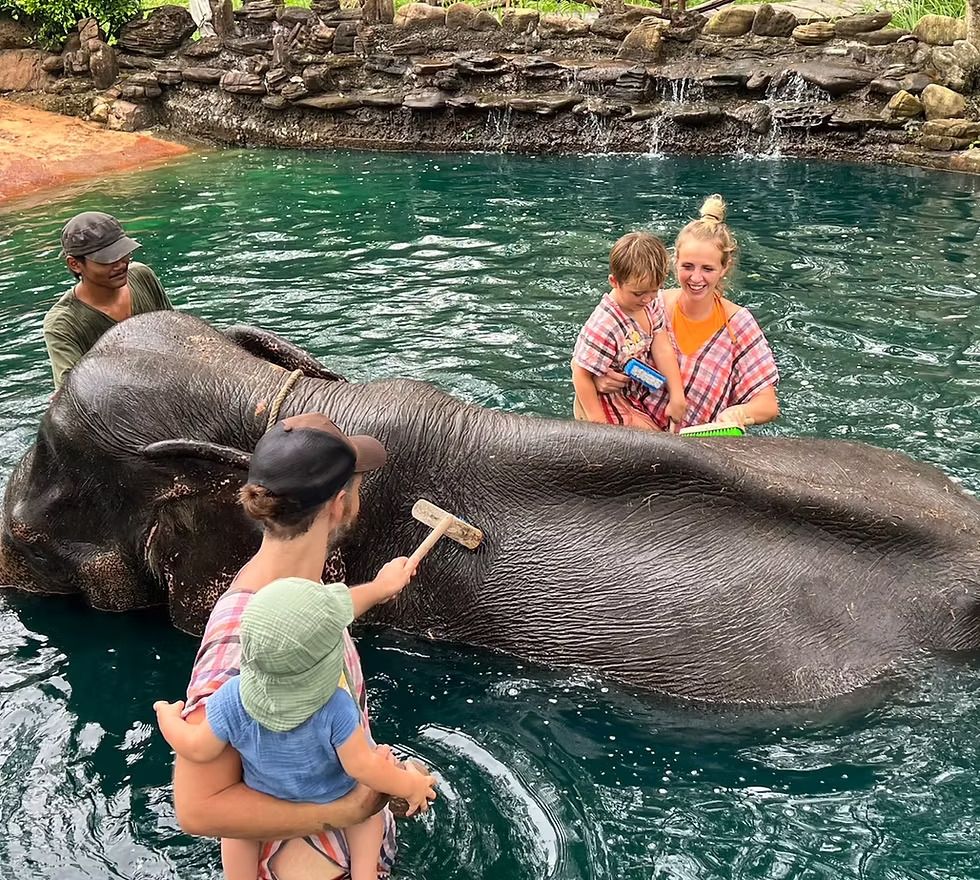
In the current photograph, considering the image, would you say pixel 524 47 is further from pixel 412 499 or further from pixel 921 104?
pixel 412 499

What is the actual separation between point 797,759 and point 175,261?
8493 millimetres

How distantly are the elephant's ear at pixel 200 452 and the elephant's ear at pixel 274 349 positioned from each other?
0.64 meters

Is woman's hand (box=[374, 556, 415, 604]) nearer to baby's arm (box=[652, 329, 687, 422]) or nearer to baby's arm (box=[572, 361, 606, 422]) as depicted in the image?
baby's arm (box=[572, 361, 606, 422])

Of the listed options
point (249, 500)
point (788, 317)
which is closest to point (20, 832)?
point (249, 500)

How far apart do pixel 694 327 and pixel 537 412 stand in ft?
6.44

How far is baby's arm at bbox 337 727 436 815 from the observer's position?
2.22m

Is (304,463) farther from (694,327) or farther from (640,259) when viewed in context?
(694,327)

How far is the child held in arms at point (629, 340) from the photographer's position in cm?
422

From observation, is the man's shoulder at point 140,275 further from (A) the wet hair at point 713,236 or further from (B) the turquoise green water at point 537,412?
(A) the wet hair at point 713,236

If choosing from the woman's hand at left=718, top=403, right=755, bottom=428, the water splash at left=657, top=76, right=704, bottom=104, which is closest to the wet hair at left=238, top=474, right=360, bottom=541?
the woman's hand at left=718, top=403, right=755, bottom=428

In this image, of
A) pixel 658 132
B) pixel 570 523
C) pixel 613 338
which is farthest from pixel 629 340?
pixel 658 132

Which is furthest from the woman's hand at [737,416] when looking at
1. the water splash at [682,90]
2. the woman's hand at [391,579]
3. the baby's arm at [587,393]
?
the water splash at [682,90]

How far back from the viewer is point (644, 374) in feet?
Answer: 14.8

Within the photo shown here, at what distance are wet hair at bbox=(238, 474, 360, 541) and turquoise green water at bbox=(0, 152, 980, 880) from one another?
4.57 ft
